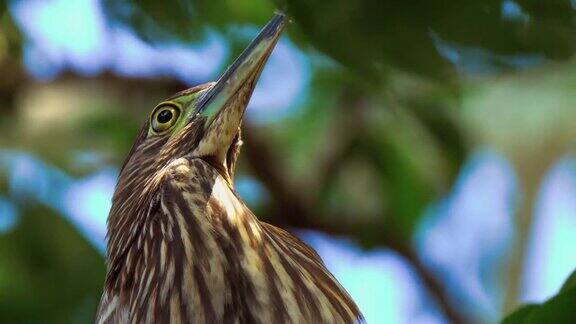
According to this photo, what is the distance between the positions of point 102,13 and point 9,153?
2327 millimetres

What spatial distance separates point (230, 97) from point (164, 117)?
0.39m

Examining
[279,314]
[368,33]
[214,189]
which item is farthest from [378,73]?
[214,189]

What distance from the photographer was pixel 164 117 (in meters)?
2.42

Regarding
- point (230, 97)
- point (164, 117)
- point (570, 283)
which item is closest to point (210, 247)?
point (230, 97)

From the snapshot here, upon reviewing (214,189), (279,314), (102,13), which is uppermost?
(102,13)

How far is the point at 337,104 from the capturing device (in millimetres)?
3248

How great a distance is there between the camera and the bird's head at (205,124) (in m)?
2.01

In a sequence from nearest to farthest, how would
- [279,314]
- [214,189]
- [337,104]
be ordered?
[279,314] → [214,189] → [337,104]

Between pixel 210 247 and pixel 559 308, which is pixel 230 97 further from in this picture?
pixel 559 308

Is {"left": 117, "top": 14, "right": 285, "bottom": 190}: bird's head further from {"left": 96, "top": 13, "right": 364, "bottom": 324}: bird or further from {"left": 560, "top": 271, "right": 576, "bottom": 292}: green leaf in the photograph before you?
{"left": 560, "top": 271, "right": 576, "bottom": 292}: green leaf

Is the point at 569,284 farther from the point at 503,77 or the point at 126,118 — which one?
the point at 126,118

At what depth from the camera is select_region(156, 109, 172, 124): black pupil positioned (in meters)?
2.41

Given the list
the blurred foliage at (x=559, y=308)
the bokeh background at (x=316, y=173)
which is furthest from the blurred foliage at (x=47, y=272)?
the blurred foliage at (x=559, y=308)

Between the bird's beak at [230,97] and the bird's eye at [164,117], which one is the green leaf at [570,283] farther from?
the bird's eye at [164,117]
